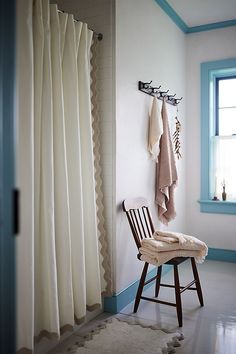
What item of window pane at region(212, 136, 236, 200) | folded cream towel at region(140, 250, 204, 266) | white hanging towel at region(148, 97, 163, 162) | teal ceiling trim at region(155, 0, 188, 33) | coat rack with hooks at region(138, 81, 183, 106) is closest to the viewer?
folded cream towel at region(140, 250, 204, 266)

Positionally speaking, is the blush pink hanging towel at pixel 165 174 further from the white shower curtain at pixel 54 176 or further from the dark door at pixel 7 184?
the dark door at pixel 7 184

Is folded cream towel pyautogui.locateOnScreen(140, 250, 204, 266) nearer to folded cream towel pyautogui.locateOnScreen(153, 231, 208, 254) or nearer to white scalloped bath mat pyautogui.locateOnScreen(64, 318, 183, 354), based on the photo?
folded cream towel pyautogui.locateOnScreen(153, 231, 208, 254)

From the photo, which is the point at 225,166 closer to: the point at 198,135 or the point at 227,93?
the point at 198,135

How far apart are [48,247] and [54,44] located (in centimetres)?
121

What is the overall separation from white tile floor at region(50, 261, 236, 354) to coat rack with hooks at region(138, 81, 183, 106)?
5.89 ft

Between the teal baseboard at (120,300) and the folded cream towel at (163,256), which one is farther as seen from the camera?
the teal baseboard at (120,300)

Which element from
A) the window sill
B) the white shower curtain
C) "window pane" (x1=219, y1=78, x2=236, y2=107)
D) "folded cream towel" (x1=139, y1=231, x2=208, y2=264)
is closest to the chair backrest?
"folded cream towel" (x1=139, y1=231, x2=208, y2=264)

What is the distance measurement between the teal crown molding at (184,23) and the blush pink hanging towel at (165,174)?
1034 millimetres

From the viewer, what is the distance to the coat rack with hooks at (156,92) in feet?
9.95

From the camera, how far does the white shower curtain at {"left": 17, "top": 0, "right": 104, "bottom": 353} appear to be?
72.3 inches

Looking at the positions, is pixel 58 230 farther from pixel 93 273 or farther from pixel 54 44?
pixel 54 44

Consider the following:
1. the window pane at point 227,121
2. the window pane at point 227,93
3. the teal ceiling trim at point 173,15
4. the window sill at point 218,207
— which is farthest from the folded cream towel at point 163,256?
the teal ceiling trim at point 173,15

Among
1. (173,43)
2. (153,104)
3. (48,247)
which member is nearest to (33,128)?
(48,247)

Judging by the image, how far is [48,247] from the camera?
77.8 inches
